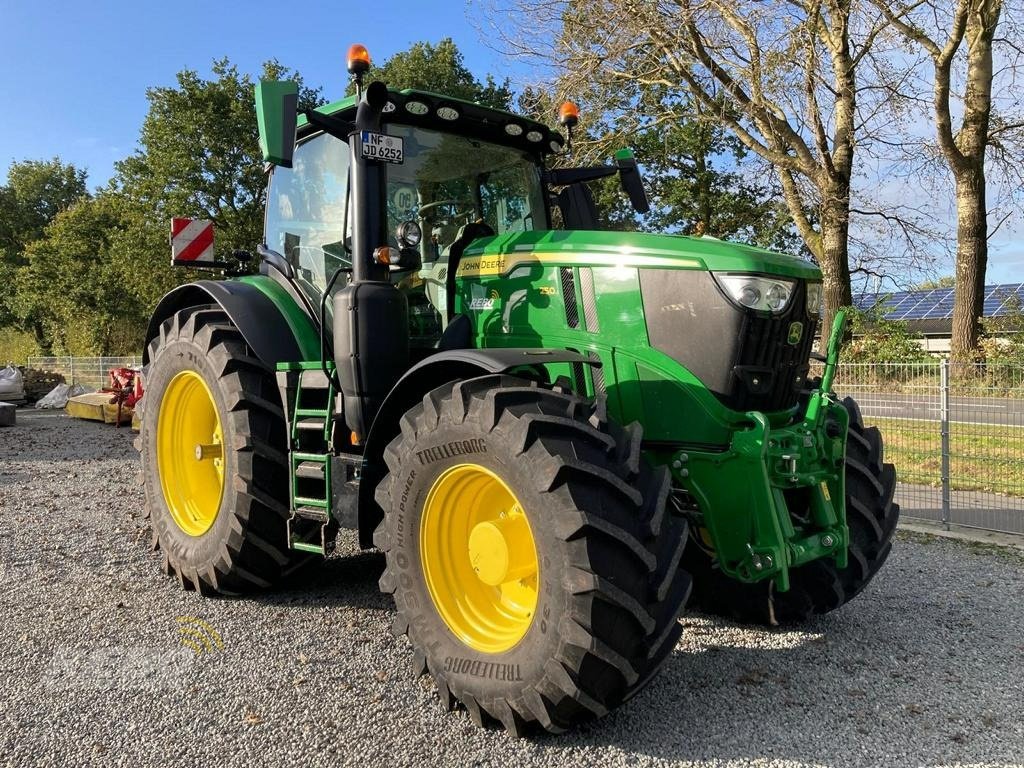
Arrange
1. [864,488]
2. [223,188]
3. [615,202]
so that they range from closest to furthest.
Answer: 1. [864,488]
2. [615,202]
3. [223,188]

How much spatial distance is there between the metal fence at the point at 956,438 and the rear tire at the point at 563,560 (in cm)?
482

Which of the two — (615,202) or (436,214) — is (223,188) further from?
(436,214)

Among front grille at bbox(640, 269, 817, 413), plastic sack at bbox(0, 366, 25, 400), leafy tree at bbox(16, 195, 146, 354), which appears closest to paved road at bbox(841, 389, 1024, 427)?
front grille at bbox(640, 269, 817, 413)

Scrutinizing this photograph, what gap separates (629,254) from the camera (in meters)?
3.47

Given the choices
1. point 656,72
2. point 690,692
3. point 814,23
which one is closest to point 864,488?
point 690,692

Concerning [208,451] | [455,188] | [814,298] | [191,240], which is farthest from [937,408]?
[191,240]

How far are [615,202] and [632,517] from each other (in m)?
21.1

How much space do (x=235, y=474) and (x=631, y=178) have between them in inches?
113

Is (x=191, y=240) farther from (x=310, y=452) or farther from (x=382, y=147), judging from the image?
(x=382, y=147)

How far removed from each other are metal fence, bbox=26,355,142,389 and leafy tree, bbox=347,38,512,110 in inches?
588

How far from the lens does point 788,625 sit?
409 centimetres

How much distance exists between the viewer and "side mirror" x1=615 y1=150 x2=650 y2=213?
479 centimetres

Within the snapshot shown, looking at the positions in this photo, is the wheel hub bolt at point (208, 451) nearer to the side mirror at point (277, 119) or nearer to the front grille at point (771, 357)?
the side mirror at point (277, 119)

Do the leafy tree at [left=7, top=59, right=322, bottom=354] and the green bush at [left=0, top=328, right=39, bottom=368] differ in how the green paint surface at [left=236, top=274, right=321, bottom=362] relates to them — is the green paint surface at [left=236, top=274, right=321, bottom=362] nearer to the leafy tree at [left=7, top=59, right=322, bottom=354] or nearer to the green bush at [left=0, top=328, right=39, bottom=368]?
the leafy tree at [left=7, top=59, right=322, bottom=354]
